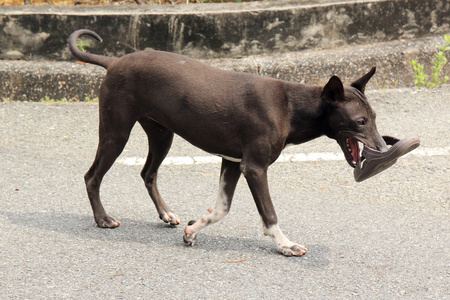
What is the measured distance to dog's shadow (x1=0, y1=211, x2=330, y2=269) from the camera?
4.14 metres

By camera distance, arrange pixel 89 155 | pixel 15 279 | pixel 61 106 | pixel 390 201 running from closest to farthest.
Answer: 1. pixel 15 279
2. pixel 390 201
3. pixel 89 155
4. pixel 61 106

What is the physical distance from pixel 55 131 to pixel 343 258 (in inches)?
135

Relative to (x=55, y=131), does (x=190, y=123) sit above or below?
above

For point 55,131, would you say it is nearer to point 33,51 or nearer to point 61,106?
point 61,106

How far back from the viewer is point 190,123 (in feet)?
13.5

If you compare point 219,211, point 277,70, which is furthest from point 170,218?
point 277,70

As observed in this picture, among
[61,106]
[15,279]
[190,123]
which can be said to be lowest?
[61,106]

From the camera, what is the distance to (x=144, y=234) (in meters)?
4.37

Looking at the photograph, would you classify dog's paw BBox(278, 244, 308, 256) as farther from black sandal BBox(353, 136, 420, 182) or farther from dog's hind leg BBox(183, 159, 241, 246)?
black sandal BBox(353, 136, 420, 182)

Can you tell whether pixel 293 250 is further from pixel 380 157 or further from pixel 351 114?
pixel 351 114

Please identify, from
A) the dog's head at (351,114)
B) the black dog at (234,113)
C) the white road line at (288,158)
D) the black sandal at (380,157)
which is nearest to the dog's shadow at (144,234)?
the black dog at (234,113)

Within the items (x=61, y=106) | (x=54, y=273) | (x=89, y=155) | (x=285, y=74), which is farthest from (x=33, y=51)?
(x=54, y=273)

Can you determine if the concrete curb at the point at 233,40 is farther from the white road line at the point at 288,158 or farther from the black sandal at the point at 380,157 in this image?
the black sandal at the point at 380,157

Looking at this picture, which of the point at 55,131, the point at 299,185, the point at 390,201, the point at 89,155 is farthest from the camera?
the point at 55,131
